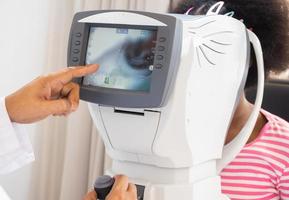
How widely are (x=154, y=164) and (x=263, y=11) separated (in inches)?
20.9

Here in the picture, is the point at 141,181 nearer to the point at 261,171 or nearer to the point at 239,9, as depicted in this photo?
the point at 261,171

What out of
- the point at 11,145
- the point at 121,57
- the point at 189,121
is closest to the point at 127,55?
the point at 121,57

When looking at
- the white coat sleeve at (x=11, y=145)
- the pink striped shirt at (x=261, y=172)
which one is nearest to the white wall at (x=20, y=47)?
the white coat sleeve at (x=11, y=145)

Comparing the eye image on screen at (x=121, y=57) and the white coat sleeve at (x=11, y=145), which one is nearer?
the eye image on screen at (x=121, y=57)

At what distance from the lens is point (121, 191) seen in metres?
0.72

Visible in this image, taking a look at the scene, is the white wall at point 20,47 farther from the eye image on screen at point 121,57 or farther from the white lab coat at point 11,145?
the eye image on screen at point 121,57

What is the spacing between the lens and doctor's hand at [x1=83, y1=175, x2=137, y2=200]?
2.35 ft

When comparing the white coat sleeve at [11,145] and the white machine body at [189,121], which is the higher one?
the white machine body at [189,121]

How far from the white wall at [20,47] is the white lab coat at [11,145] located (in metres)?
0.91

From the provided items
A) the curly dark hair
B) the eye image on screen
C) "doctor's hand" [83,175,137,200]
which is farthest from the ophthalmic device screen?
the curly dark hair

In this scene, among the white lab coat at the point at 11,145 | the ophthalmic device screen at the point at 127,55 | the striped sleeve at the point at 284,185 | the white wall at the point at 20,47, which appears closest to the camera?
the ophthalmic device screen at the point at 127,55

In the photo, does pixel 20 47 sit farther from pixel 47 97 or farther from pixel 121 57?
pixel 121 57

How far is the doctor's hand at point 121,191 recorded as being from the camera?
0.72 m

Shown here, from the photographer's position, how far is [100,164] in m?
1.80
